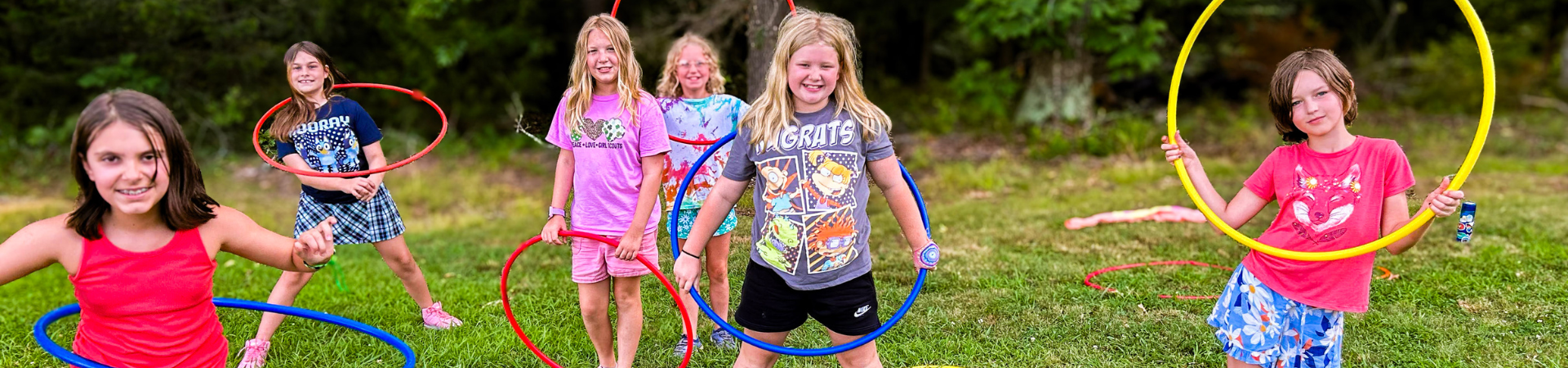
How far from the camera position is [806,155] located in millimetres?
2979

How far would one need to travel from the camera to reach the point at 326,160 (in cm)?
→ 425

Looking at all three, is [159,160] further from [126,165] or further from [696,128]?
[696,128]

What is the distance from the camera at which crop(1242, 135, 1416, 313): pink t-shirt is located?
3123mm

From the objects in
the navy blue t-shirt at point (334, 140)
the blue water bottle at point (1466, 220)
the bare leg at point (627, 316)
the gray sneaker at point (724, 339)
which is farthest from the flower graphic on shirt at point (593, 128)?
the blue water bottle at point (1466, 220)

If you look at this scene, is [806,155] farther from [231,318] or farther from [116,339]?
[231,318]

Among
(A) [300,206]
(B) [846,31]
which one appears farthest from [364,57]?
(B) [846,31]

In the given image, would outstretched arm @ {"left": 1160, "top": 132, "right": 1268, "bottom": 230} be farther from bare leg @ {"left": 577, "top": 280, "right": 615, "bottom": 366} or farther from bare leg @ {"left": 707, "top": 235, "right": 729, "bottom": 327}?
bare leg @ {"left": 577, "top": 280, "right": 615, "bottom": 366}

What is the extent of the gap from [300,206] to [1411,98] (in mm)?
14925

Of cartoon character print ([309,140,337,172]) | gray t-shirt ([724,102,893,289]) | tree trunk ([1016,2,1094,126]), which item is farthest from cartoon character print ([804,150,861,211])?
tree trunk ([1016,2,1094,126])

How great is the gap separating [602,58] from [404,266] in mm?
1676

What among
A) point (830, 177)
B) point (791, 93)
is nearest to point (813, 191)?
point (830, 177)

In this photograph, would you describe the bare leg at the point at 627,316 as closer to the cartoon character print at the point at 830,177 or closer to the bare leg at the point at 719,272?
the bare leg at the point at 719,272

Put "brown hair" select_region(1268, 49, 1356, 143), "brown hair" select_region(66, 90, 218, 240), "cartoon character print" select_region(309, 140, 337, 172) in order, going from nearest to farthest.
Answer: "brown hair" select_region(66, 90, 218, 240) → "brown hair" select_region(1268, 49, 1356, 143) → "cartoon character print" select_region(309, 140, 337, 172)

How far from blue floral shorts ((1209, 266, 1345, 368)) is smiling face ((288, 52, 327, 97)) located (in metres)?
3.54
